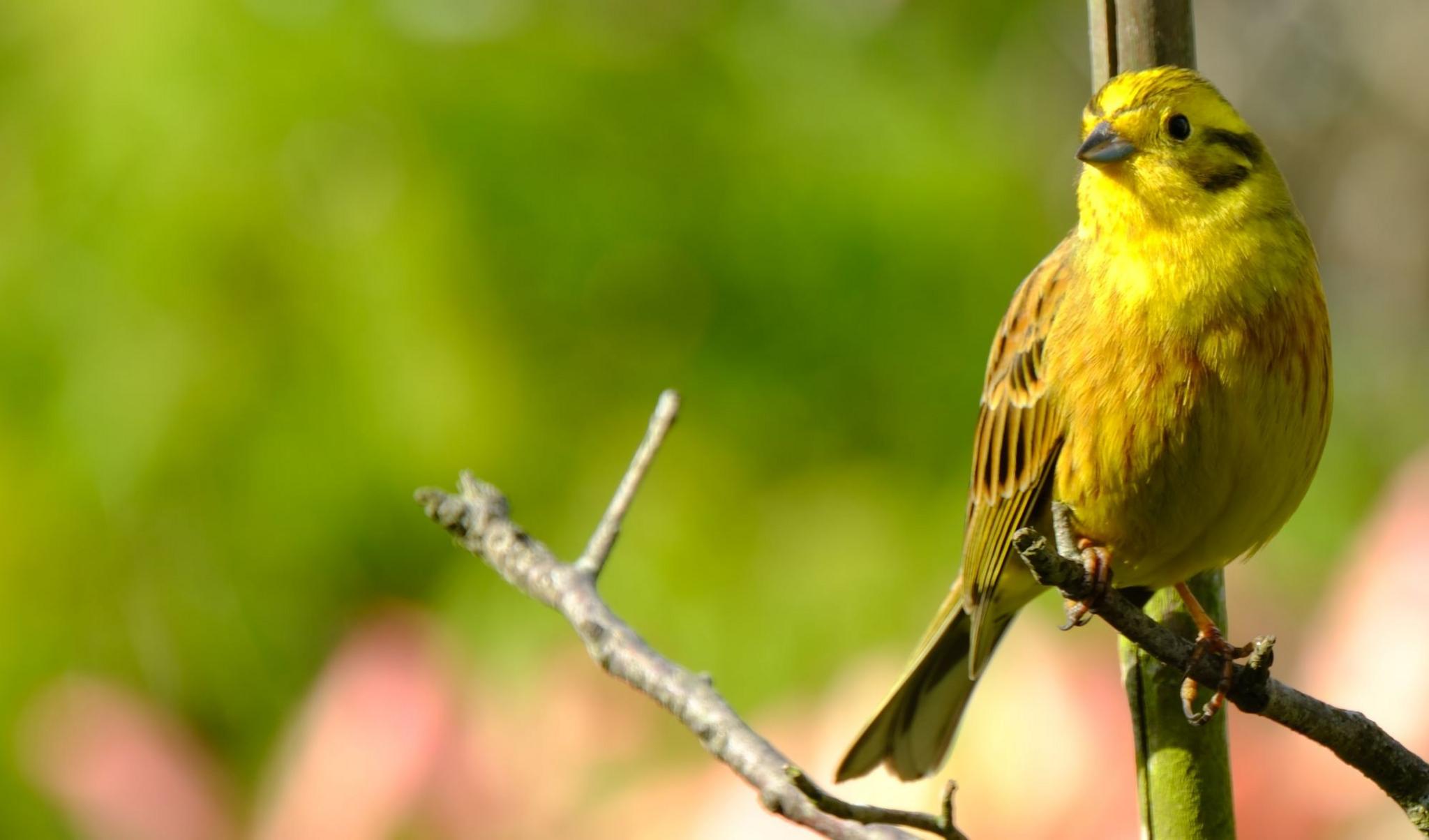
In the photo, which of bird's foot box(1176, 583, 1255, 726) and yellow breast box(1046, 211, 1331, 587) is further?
yellow breast box(1046, 211, 1331, 587)

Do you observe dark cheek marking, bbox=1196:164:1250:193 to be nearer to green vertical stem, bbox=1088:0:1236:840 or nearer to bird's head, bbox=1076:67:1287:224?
bird's head, bbox=1076:67:1287:224

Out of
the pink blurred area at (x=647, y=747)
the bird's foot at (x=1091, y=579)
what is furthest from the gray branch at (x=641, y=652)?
the pink blurred area at (x=647, y=747)

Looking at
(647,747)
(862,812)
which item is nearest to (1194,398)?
(862,812)

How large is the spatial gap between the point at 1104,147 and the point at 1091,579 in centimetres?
64

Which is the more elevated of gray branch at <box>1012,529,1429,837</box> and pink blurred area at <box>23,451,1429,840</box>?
pink blurred area at <box>23,451,1429,840</box>

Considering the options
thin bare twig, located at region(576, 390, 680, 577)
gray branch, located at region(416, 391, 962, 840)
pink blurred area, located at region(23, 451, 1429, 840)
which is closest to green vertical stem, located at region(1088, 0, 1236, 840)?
gray branch, located at region(416, 391, 962, 840)

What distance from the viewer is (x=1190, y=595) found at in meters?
1.98

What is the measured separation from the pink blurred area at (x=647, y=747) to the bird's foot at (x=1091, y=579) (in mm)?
497

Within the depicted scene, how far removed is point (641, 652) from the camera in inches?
64.2

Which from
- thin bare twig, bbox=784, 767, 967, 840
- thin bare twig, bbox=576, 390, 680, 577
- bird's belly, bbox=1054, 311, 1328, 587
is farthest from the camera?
A: bird's belly, bbox=1054, 311, 1328, 587

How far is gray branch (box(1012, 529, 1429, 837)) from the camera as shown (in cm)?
150

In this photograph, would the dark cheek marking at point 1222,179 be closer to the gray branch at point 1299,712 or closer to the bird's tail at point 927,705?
the bird's tail at point 927,705

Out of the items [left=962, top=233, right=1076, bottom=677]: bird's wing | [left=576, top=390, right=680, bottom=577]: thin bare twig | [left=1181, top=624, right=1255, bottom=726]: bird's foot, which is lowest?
[left=1181, top=624, right=1255, bottom=726]: bird's foot

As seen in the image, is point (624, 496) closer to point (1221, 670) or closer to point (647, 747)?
point (1221, 670)
